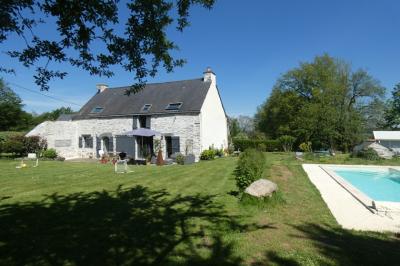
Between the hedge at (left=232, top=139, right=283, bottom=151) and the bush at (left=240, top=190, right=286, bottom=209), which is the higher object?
the hedge at (left=232, top=139, right=283, bottom=151)

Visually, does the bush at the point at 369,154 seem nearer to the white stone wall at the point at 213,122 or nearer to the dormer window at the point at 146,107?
the white stone wall at the point at 213,122

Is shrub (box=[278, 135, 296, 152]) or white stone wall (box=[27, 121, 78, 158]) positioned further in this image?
shrub (box=[278, 135, 296, 152])

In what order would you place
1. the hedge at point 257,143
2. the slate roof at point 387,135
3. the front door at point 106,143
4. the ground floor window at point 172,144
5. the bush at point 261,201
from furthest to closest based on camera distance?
the slate roof at point 387,135
the hedge at point 257,143
the front door at point 106,143
the ground floor window at point 172,144
the bush at point 261,201

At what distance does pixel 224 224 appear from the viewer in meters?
6.63

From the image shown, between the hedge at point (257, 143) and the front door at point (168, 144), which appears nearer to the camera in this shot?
the front door at point (168, 144)

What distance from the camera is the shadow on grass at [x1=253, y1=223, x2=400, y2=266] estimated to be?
15.6 ft

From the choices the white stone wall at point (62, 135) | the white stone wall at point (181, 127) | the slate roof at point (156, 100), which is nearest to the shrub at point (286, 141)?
the slate roof at point (156, 100)

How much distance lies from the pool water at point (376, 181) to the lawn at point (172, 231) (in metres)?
5.42

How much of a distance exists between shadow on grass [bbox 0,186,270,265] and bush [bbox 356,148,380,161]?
19.1m

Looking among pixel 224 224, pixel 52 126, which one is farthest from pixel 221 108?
pixel 224 224

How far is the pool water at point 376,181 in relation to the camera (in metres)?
13.6

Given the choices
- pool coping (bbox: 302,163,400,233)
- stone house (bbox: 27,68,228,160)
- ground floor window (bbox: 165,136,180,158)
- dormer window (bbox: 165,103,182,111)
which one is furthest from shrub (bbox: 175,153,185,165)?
pool coping (bbox: 302,163,400,233)

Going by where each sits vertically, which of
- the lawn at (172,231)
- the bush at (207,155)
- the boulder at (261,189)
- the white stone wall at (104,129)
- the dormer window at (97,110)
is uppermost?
the dormer window at (97,110)

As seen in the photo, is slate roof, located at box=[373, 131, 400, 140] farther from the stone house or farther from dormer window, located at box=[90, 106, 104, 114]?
dormer window, located at box=[90, 106, 104, 114]
